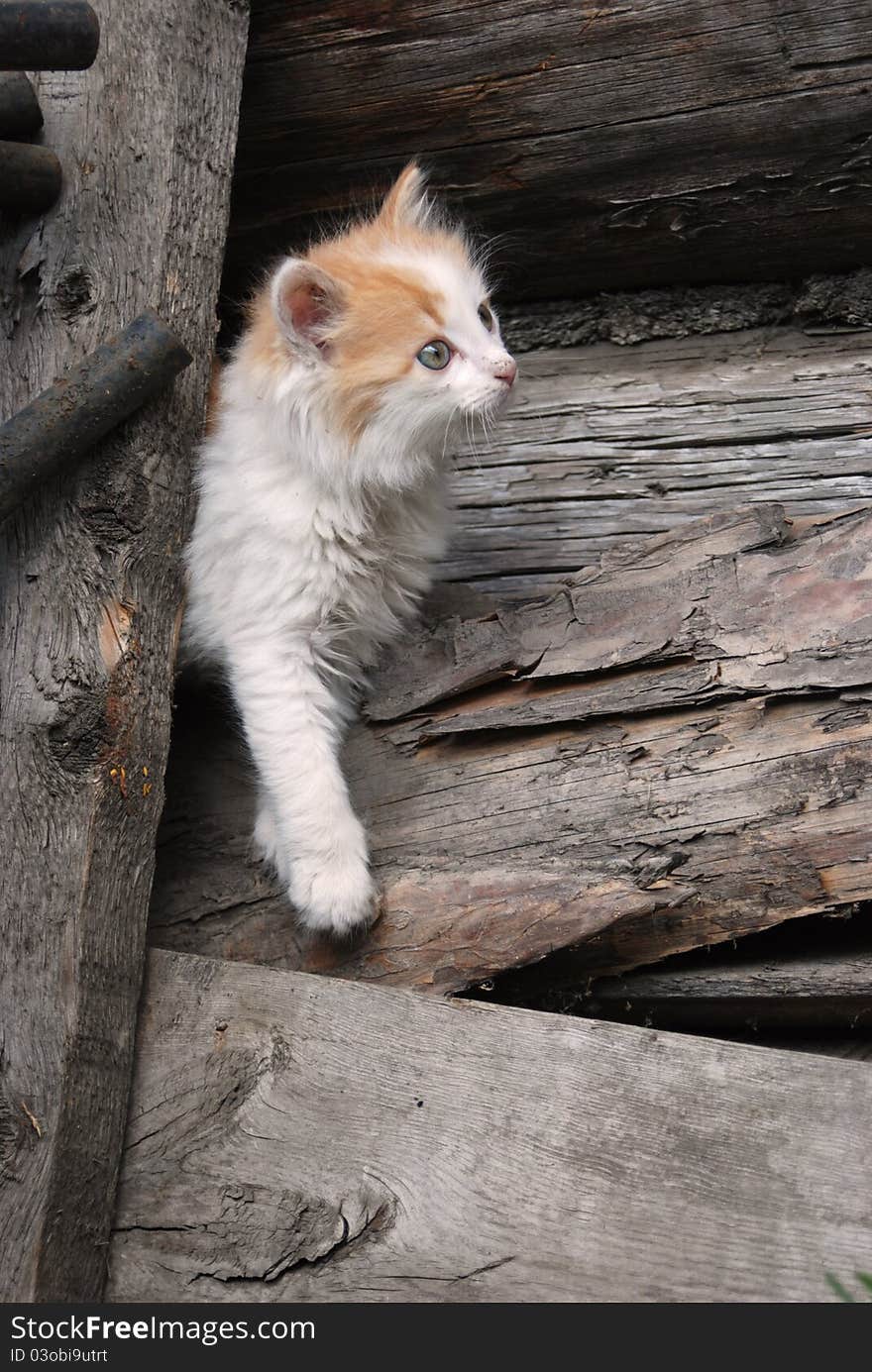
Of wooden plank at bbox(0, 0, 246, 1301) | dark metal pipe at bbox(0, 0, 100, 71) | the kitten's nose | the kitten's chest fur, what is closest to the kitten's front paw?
wooden plank at bbox(0, 0, 246, 1301)

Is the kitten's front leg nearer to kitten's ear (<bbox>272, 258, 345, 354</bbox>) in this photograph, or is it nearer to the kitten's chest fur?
the kitten's chest fur

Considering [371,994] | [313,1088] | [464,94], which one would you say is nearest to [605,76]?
[464,94]

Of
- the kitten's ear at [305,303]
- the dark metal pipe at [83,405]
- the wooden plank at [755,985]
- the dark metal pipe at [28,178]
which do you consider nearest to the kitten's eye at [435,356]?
the kitten's ear at [305,303]

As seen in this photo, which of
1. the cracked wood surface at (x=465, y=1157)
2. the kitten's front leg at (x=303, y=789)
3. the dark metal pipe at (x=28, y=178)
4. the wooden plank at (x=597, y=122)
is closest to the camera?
the cracked wood surface at (x=465, y=1157)

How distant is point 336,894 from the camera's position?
2.04 m

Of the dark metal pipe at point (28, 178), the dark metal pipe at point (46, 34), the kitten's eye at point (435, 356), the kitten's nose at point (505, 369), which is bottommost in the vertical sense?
the kitten's nose at point (505, 369)

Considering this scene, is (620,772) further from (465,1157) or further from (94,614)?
(94,614)

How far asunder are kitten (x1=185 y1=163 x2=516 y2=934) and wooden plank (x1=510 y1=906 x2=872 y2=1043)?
0.43 m

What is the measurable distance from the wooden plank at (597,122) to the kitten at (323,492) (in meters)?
0.31

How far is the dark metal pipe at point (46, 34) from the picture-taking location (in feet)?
5.77

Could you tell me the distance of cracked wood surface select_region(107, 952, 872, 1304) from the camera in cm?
170

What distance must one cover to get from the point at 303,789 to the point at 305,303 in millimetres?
858

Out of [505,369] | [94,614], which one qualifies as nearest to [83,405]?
[94,614]

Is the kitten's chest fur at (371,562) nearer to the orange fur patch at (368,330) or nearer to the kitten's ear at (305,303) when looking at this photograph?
the orange fur patch at (368,330)
